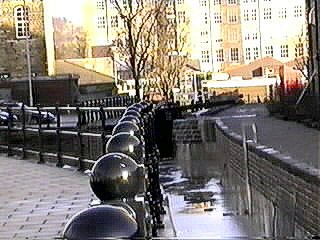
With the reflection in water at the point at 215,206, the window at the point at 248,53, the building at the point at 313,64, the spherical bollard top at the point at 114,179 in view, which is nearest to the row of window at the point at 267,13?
the window at the point at 248,53

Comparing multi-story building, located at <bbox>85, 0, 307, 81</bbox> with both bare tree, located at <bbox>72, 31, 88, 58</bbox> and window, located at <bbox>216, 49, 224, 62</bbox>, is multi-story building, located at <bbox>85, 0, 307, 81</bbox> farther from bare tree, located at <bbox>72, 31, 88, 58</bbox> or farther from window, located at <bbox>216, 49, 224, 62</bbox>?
bare tree, located at <bbox>72, 31, 88, 58</bbox>

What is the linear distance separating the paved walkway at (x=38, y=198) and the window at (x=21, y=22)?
68.1 m

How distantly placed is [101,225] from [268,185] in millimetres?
10551

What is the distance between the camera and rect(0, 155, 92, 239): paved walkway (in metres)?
10.1

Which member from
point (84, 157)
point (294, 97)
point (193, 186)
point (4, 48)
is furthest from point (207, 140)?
point (4, 48)

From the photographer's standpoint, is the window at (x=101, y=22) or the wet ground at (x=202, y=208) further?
the window at (x=101, y=22)

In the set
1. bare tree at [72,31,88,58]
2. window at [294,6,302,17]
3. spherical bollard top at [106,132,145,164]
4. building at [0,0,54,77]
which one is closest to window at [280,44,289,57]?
window at [294,6,302,17]

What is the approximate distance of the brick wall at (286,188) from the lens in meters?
10.6

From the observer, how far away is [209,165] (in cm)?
2670

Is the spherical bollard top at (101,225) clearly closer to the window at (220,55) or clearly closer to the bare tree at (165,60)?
the bare tree at (165,60)

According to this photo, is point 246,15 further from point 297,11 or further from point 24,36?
point 24,36

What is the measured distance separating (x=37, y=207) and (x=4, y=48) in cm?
7420

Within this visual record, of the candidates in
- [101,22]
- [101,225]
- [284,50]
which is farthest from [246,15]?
[101,225]

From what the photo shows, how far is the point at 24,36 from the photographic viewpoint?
278 feet
